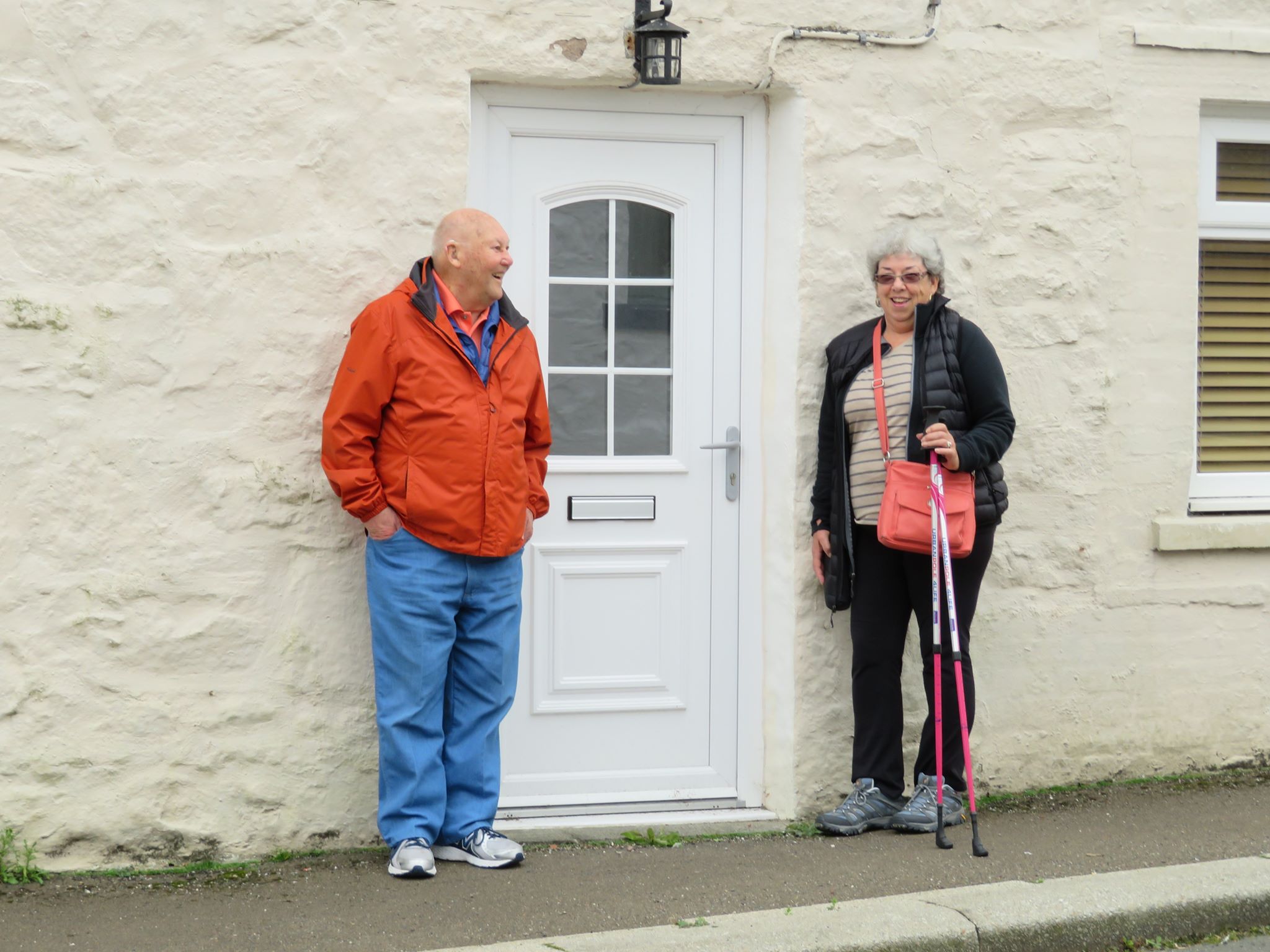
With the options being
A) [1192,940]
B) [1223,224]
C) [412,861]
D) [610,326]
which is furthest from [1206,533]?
[412,861]

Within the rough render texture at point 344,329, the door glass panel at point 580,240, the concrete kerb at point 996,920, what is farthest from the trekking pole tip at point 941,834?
the door glass panel at point 580,240

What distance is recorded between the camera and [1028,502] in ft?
17.8

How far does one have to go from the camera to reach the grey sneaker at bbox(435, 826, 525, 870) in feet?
15.1

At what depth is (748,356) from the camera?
17.3 feet

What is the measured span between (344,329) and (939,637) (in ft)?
7.29

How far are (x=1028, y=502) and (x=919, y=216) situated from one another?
1157 mm

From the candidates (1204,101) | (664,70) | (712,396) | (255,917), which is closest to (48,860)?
(255,917)

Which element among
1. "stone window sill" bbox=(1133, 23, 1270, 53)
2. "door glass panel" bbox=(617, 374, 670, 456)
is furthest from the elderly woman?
"stone window sill" bbox=(1133, 23, 1270, 53)

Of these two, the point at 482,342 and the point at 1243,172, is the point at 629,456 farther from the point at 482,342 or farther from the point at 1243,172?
the point at 1243,172

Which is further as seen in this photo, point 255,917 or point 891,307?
point 891,307

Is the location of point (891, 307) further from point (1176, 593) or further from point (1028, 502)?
point (1176, 593)

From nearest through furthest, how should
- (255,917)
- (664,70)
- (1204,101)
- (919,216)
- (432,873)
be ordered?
(255,917) → (432,873) → (664,70) → (919,216) → (1204,101)

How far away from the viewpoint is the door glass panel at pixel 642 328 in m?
5.20

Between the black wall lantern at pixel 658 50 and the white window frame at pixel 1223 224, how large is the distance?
2258 millimetres
